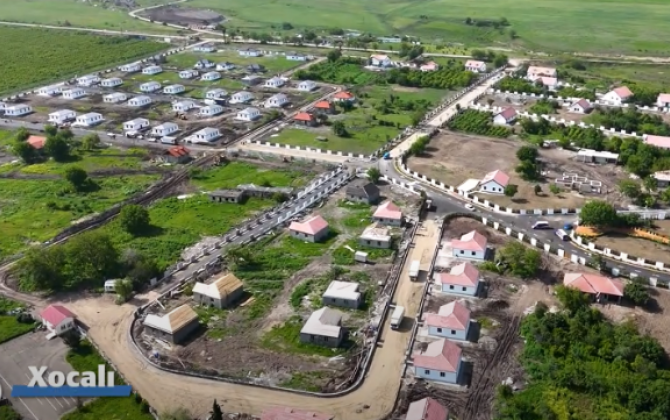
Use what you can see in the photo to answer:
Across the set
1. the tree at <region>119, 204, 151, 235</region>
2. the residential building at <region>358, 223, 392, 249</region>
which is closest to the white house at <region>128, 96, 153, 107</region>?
the tree at <region>119, 204, 151, 235</region>

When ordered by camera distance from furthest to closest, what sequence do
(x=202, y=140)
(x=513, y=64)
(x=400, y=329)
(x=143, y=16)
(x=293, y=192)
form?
(x=143, y=16) < (x=513, y=64) < (x=202, y=140) < (x=293, y=192) < (x=400, y=329)

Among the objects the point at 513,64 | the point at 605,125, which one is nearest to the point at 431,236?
the point at 605,125

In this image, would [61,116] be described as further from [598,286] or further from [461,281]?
[598,286]

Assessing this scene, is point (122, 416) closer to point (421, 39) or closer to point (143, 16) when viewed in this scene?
point (421, 39)

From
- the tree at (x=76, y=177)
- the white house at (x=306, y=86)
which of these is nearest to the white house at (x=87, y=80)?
the white house at (x=306, y=86)

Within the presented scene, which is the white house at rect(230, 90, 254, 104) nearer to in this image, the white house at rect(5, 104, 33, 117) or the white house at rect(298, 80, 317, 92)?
the white house at rect(298, 80, 317, 92)

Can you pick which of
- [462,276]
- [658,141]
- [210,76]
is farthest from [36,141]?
[658,141]

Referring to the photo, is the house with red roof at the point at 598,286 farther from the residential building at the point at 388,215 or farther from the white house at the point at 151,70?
the white house at the point at 151,70
